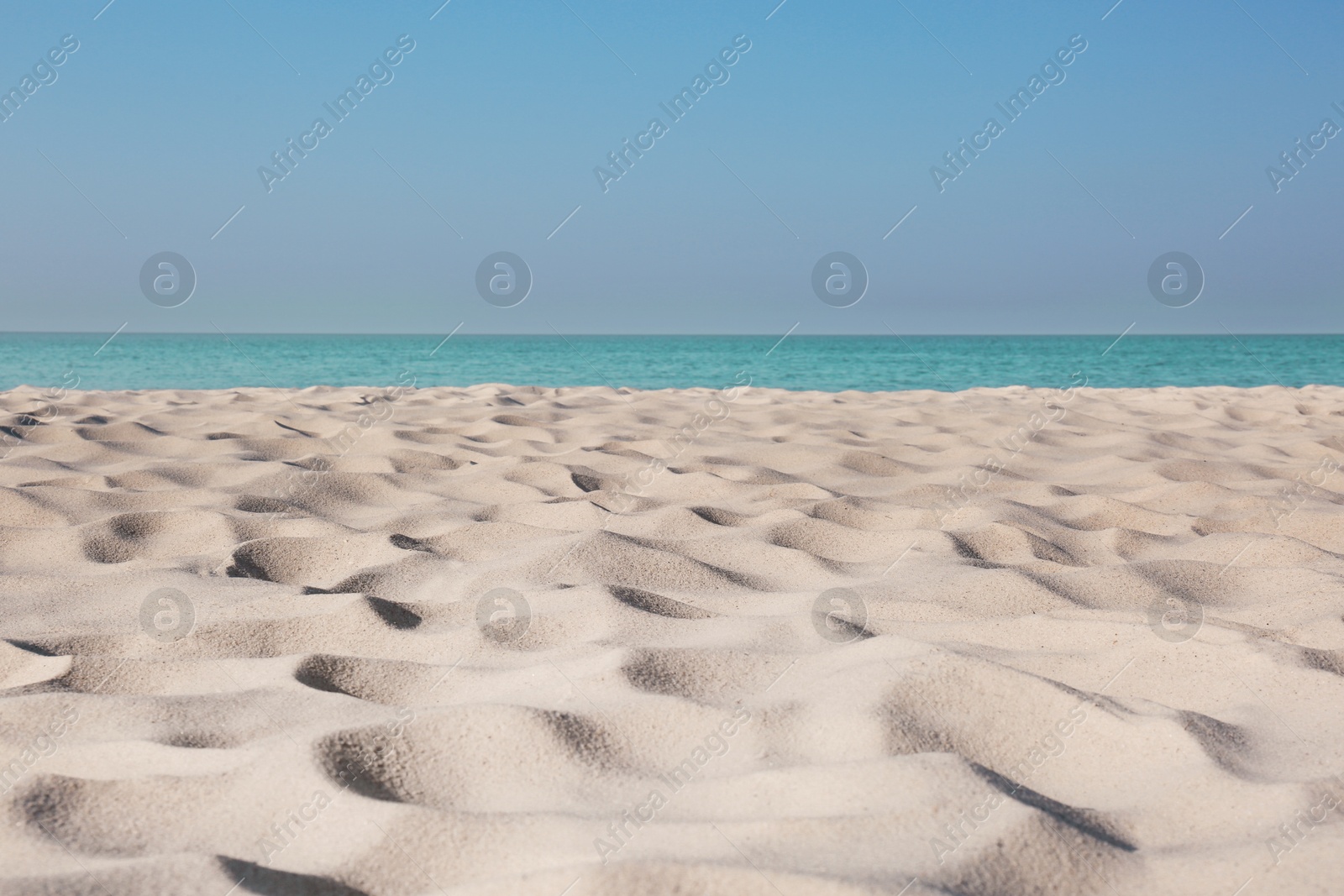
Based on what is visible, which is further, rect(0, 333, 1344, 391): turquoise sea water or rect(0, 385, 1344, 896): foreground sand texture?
rect(0, 333, 1344, 391): turquoise sea water

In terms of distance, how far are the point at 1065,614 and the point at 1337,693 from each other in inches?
19.1

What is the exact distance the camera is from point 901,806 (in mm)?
1117

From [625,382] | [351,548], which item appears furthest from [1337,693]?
[625,382]

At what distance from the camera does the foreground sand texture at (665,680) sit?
1.05m

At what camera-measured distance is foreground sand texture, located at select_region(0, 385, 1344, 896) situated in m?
1.05

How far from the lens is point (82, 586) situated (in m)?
2.09

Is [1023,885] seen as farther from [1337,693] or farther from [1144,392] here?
[1144,392]

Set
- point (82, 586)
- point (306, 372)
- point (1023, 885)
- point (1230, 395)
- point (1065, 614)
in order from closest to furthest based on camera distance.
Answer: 1. point (1023, 885)
2. point (1065, 614)
3. point (82, 586)
4. point (1230, 395)
5. point (306, 372)

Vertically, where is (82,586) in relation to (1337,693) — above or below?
below

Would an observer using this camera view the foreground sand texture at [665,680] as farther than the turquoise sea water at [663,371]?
No

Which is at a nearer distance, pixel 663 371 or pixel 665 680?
pixel 665 680

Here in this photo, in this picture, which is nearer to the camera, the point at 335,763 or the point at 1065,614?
the point at 335,763

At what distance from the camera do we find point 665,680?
157 centimetres

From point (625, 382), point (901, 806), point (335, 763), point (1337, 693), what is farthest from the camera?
point (625, 382)
